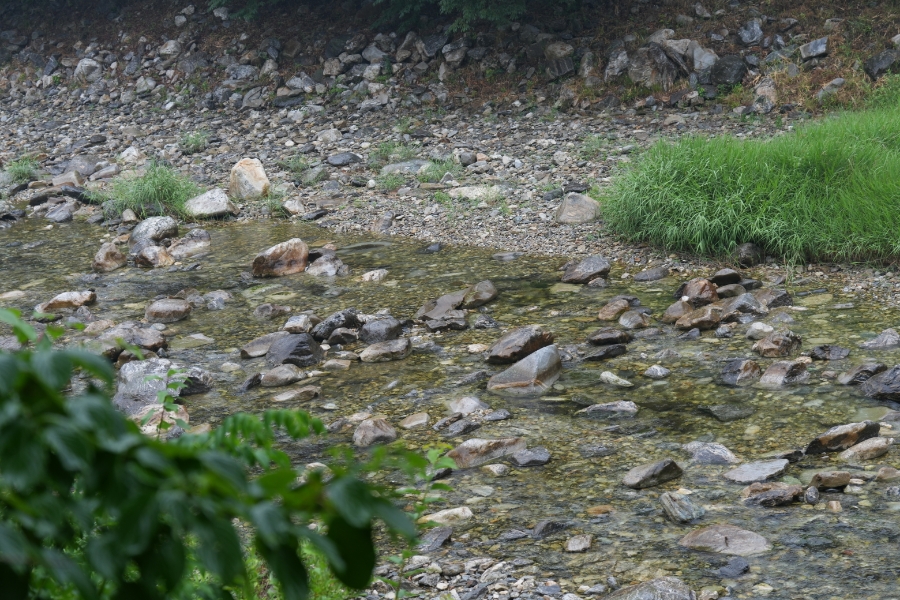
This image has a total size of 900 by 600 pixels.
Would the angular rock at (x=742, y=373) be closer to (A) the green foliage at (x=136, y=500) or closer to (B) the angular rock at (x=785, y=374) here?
(B) the angular rock at (x=785, y=374)

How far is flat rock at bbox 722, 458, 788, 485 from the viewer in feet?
10.5

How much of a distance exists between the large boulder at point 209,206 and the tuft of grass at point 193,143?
2.31 metres

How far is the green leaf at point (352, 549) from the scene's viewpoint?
0.85 metres

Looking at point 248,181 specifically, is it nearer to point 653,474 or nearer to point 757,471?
point 653,474

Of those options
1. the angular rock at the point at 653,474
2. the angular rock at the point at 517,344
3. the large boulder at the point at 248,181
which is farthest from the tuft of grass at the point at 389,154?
the angular rock at the point at 653,474

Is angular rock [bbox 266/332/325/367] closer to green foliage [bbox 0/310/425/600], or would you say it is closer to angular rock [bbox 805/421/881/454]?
angular rock [bbox 805/421/881/454]

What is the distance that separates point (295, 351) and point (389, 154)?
4.95 meters

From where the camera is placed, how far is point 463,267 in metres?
6.60

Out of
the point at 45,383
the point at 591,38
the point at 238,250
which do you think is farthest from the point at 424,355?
the point at 591,38

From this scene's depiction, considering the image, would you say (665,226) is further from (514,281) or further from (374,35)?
(374,35)

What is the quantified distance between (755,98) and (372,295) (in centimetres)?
554

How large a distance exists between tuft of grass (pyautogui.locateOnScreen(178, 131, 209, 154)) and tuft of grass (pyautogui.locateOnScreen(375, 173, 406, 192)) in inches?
122

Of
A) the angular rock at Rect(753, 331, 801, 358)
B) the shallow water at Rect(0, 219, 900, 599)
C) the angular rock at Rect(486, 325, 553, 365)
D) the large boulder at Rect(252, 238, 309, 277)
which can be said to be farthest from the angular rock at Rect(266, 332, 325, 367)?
the angular rock at Rect(753, 331, 801, 358)

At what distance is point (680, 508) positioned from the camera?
9.64ft
